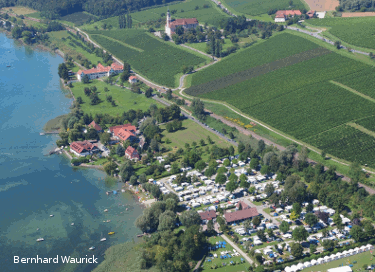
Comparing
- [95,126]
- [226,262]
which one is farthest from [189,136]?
[226,262]

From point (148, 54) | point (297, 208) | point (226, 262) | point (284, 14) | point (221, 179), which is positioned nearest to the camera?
point (226, 262)

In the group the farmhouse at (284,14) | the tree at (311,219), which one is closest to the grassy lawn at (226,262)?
the tree at (311,219)

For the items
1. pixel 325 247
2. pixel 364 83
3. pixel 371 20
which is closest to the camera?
pixel 325 247

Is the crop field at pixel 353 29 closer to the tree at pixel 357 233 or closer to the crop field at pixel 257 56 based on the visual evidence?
the crop field at pixel 257 56

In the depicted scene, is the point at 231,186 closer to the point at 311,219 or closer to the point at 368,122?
the point at 311,219

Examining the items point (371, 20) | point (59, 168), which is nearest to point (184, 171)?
point (59, 168)

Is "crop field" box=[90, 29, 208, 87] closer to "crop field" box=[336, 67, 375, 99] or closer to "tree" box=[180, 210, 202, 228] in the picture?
"crop field" box=[336, 67, 375, 99]

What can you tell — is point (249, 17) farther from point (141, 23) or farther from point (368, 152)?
point (368, 152)
